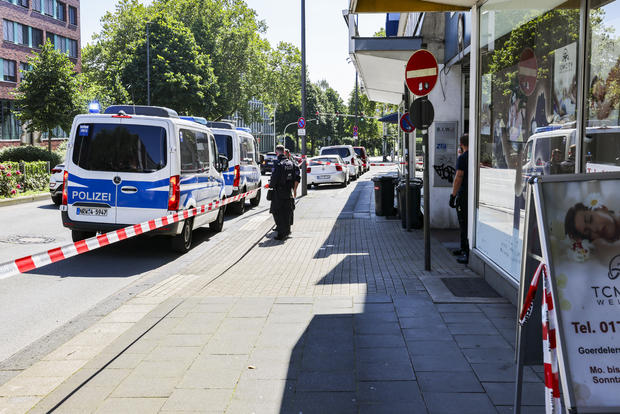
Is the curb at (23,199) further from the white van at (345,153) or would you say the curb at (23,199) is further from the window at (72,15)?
the window at (72,15)

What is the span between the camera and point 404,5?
24.5 ft

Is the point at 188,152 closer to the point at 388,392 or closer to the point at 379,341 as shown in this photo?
the point at 379,341

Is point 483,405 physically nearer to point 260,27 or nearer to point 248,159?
point 248,159

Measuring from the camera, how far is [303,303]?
6.50 meters

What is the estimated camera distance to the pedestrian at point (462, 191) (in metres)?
9.21

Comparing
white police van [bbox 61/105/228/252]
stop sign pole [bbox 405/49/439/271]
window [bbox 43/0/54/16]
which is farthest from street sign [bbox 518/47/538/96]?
window [bbox 43/0/54/16]

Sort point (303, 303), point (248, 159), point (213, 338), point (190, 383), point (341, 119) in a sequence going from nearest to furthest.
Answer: point (190, 383) → point (213, 338) → point (303, 303) → point (248, 159) → point (341, 119)

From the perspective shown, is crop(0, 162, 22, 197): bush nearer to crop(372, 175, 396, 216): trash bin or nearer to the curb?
the curb

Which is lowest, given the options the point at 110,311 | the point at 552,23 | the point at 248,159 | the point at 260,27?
the point at 110,311

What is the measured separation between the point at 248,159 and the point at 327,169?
10.7 m

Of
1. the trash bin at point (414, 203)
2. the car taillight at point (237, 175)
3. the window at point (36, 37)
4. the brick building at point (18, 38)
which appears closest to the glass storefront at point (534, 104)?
the trash bin at point (414, 203)

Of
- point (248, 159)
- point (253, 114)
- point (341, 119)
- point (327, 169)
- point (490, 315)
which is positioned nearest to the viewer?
point (490, 315)

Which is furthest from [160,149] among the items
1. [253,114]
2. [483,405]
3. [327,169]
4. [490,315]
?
[253,114]

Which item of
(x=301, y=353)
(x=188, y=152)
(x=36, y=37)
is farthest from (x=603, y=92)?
(x=36, y=37)
